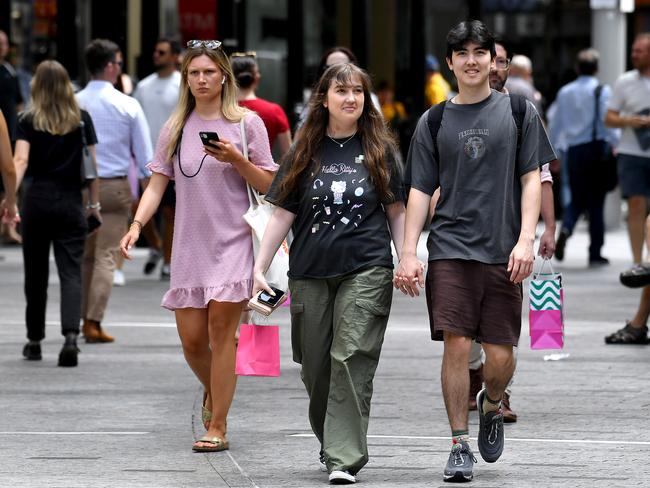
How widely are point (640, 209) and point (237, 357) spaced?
719 cm

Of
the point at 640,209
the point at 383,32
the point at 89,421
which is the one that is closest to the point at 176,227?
the point at 89,421

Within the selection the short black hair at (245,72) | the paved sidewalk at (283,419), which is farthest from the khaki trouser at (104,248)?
the short black hair at (245,72)

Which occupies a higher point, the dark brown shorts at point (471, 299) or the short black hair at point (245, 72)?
the short black hair at point (245, 72)

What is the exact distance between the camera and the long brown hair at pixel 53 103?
410 inches

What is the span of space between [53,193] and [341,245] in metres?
3.75

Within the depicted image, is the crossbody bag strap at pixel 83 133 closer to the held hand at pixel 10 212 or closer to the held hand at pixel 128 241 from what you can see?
the held hand at pixel 10 212

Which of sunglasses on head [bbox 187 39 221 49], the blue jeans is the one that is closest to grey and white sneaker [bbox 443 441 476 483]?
sunglasses on head [bbox 187 39 221 49]

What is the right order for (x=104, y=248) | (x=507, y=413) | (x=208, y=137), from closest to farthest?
(x=208, y=137), (x=507, y=413), (x=104, y=248)

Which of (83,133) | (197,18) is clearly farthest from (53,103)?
(197,18)

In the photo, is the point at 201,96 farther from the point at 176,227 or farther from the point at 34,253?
the point at 34,253

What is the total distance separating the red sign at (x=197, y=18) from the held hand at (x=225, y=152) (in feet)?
32.5

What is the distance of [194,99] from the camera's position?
7.97 meters

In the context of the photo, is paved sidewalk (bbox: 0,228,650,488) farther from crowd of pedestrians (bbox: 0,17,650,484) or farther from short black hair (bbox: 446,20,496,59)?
short black hair (bbox: 446,20,496,59)

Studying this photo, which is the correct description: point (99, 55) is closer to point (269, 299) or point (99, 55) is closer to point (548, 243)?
point (548, 243)
